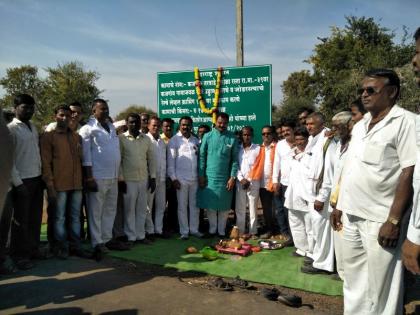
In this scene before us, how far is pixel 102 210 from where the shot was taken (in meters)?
5.76

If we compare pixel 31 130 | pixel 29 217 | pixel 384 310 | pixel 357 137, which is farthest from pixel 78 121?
pixel 384 310

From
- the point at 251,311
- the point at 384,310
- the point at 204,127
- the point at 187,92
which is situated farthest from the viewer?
the point at 187,92

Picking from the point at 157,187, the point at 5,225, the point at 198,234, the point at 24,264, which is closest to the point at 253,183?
the point at 198,234

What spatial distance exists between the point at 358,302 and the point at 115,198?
3.83 metres


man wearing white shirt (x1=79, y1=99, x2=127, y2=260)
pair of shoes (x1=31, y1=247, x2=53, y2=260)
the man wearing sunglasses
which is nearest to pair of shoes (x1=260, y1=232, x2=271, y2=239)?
man wearing white shirt (x1=79, y1=99, x2=127, y2=260)

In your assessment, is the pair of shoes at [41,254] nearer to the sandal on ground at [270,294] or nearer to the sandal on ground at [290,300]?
the sandal on ground at [270,294]

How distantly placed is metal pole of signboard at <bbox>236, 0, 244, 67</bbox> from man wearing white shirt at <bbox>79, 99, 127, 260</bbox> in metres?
4.53

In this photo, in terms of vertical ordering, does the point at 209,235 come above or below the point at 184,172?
below

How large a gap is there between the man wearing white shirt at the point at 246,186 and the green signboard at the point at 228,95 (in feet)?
3.00

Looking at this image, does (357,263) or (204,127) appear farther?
(204,127)

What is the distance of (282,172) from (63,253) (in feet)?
11.8

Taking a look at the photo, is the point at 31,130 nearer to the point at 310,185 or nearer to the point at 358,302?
the point at 310,185

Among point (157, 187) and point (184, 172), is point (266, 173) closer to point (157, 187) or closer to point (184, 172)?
point (184, 172)

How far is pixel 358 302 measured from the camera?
310 cm
